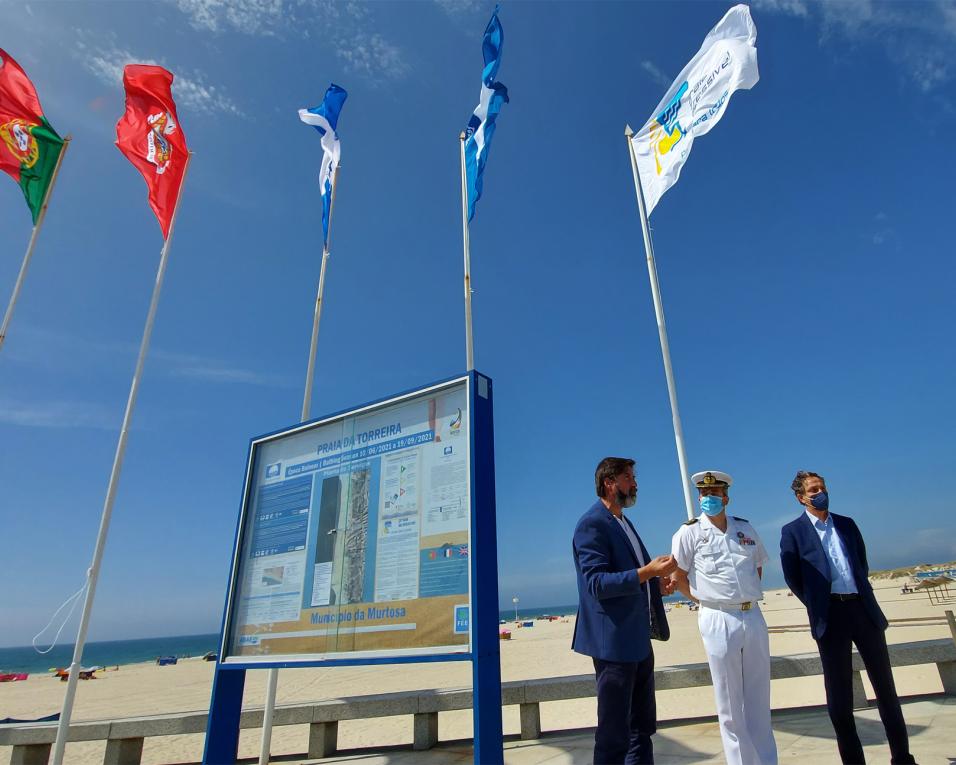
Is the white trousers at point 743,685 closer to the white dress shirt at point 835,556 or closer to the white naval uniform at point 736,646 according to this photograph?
the white naval uniform at point 736,646

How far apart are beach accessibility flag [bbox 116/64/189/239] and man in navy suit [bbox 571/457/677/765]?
6.74 metres

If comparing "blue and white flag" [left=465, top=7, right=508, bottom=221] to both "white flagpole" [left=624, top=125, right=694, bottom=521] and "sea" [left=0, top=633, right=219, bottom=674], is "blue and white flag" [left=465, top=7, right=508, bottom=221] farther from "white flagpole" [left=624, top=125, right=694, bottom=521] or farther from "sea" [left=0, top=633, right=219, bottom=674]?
"sea" [left=0, top=633, right=219, bottom=674]

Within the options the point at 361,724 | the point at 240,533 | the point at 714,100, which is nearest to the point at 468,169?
the point at 714,100

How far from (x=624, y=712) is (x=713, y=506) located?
1213mm

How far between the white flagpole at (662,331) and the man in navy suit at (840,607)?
1.05 meters

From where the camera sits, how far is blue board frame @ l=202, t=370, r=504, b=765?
2.92 metres

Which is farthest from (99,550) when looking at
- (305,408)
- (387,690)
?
(387,690)

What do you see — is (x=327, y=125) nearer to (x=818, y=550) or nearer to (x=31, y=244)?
(x=31, y=244)

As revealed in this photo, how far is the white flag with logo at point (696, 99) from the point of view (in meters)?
6.14

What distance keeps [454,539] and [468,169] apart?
530cm

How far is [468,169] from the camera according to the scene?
23.5 ft

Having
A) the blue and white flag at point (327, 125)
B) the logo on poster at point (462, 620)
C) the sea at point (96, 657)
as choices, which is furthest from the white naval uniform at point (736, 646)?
the sea at point (96, 657)

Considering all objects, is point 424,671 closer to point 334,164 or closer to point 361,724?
point 361,724

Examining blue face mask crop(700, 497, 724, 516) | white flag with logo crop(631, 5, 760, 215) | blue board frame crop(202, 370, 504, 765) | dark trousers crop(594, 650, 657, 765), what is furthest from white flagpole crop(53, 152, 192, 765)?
white flag with logo crop(631, 5, 760, 215)
